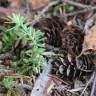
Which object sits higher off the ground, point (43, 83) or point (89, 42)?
point (89, 42)

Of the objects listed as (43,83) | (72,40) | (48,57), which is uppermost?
(72,40)

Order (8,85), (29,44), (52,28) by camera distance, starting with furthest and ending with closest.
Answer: (52,28), (29,44), (8,85)

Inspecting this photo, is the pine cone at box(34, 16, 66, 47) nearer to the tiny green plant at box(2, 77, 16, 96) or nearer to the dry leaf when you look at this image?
the dry leaf

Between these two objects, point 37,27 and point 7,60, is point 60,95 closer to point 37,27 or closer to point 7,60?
point 7,60

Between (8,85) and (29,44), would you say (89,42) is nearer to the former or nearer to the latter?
(29,44)

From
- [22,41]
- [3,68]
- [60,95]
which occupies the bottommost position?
[60,95]

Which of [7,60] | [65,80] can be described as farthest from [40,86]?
[7,60]

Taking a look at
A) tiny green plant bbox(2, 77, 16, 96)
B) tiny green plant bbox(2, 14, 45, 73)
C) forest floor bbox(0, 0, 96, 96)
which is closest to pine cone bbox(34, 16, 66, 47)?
forest floor bbox(0, 0, 96, 96)

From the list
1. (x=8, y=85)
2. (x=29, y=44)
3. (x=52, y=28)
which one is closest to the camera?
(x=8, y=85)

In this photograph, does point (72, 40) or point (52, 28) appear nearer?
point (72, 40)

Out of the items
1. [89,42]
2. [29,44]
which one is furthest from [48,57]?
[89,42]
